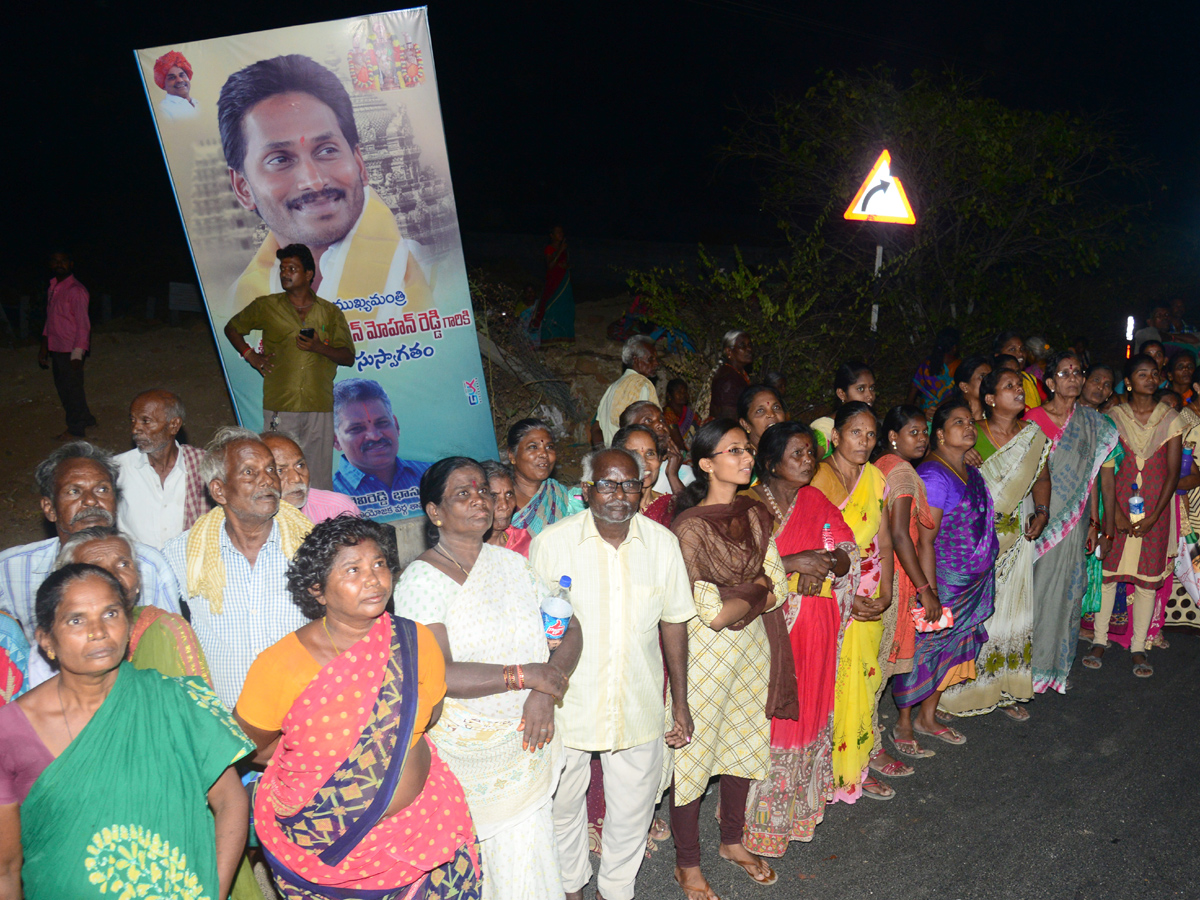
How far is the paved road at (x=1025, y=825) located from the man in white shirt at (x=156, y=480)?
2608 mm

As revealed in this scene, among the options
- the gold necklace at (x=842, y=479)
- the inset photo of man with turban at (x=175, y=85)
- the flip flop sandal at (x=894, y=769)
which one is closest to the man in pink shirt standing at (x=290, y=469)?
the gold necklace at (x=842, y=479)

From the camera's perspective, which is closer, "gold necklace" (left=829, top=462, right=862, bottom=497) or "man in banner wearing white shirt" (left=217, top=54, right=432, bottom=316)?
"gold necklace" (left=829, top=462, right=862, bottom=497)

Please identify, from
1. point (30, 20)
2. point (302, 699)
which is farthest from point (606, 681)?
point (30, 20)

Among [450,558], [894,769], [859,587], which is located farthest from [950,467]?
[450,558]

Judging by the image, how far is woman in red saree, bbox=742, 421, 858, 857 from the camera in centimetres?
421

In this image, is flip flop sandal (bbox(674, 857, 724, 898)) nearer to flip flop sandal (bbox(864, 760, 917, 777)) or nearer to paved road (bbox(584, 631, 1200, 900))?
paved road (bbox(584, 631, 1200, 900))

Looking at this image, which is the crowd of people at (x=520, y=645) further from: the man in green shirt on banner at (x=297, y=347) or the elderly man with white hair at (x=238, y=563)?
the man in green shirt on banner at (x=297, y=347)

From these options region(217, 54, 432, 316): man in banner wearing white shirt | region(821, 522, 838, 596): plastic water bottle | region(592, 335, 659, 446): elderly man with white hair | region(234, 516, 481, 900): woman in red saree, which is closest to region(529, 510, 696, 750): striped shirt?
region(234, 516, 481, 900): woman in red saree

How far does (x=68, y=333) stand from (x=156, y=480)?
4.89 meters

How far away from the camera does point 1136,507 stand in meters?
6.27

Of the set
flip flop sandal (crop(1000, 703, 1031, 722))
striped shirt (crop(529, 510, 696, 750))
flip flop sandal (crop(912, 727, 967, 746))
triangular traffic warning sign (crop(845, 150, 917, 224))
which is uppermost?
triangular traffic warning sign (crop(845, 150, 917, 224))

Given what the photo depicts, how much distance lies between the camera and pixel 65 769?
8.04 feet

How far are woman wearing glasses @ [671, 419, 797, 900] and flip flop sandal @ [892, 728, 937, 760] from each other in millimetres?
1401

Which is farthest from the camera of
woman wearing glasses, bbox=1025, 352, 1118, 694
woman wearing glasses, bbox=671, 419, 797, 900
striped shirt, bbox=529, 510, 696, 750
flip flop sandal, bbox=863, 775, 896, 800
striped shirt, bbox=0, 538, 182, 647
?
woman wearing glasses, bbox=1025, 352, 1118, 694
